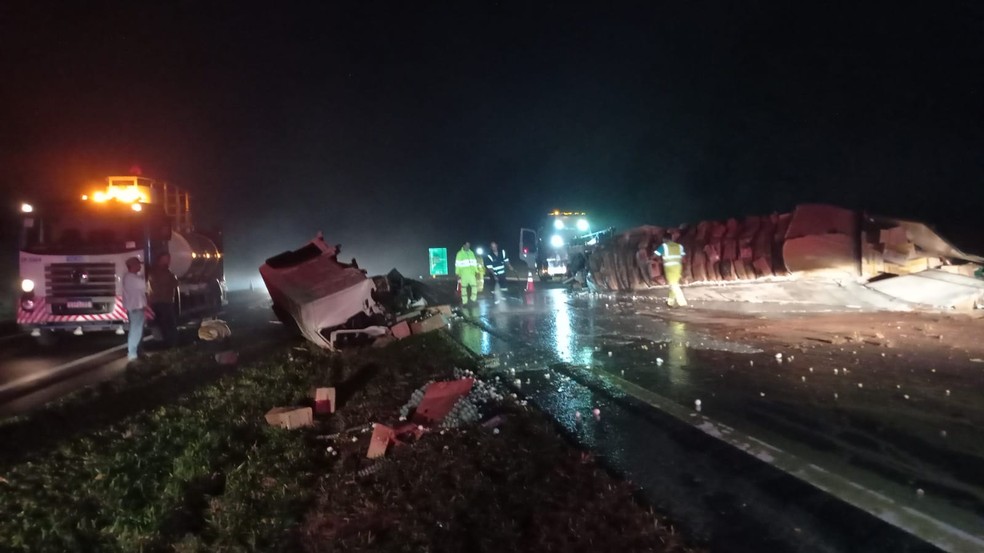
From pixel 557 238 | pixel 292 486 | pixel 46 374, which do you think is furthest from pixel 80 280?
pixel 557 238

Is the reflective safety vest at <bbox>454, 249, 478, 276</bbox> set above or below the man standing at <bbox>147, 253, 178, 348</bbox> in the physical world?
above

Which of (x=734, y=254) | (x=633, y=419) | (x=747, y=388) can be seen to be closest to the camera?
(x=633, y=419)

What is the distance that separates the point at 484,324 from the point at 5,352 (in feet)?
29.4

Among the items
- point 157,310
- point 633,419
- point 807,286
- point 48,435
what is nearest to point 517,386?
point 633,419

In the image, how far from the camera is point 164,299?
11.9m

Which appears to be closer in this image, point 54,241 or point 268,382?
point 268,382

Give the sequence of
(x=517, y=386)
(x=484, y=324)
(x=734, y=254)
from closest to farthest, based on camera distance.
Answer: (x=517, y=386) < (x=484, y=324) < (x=734, y=254)

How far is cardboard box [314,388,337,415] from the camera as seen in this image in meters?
6.51

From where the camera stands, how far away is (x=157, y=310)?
11.9 metres

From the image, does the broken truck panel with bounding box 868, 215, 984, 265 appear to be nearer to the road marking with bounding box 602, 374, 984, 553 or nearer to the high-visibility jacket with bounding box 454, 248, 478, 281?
the road marking with bounding box 602, 374, 984, 553

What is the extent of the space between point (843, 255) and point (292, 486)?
38.4ft

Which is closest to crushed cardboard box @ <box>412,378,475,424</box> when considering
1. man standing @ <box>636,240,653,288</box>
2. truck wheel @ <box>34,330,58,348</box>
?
truck wheel @ <box>34,330,58,348</box>

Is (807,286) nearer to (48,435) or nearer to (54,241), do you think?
(48,435)

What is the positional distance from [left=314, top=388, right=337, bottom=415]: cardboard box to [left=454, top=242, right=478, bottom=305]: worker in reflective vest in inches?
448
